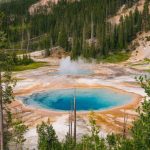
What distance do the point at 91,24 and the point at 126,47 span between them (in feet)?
92.5

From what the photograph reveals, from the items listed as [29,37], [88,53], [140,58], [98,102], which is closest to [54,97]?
[98,102]

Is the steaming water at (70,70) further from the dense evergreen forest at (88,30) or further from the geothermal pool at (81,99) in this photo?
the geothermal pool at (81,99)

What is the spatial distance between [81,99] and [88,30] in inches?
3494

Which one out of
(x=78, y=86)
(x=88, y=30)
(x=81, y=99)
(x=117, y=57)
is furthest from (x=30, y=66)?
(x=81, y=99)

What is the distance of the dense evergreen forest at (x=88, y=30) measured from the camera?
14362 centimetres

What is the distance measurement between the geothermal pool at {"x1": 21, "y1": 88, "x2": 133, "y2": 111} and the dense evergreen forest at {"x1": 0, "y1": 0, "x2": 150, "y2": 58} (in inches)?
2219

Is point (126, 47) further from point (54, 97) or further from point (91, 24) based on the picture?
point (54, 97)

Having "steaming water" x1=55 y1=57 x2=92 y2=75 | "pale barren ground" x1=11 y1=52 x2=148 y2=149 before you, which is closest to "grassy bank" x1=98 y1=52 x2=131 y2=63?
"pale barren ground" x1=11 y1=52 x2=148 y2=149

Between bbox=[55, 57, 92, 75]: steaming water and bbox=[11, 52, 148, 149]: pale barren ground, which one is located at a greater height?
bbox=[55, 57, 92, 75]: steaming water

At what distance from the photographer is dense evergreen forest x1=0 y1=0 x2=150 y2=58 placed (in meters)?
144

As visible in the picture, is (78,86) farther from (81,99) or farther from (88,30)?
(88,30)

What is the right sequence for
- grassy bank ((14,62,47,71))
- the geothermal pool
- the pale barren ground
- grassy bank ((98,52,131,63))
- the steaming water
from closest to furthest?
the pale barren ground < the geothermal pool < the steaming water < grassy bank ((14,62,47,71)) < grassy bank ((98,52,131,63))

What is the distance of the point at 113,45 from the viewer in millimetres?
143375

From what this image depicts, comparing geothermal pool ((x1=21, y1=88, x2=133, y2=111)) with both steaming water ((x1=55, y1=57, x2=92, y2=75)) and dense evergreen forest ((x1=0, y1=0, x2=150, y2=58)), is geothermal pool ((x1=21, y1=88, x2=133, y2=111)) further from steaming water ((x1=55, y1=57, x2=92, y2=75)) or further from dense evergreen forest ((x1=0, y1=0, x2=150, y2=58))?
dense evergreen forest ((x1=0, y1=0, x2=150, y2=58))
